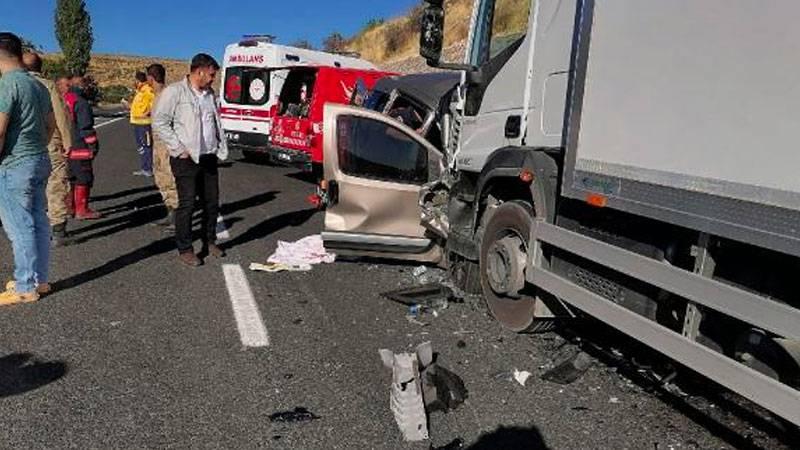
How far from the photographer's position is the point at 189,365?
13.1 feet

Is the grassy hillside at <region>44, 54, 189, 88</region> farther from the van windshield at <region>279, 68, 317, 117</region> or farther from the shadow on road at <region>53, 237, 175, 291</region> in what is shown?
the shadow on road at <region>53, 237, 175, 291</region>

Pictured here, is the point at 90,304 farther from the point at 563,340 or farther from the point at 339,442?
the point at 563,340

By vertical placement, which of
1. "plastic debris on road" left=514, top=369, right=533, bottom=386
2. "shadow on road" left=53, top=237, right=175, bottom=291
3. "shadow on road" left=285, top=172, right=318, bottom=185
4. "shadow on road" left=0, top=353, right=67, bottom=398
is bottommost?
"shadow on road" left=285, top=172, right=318, bottom=185

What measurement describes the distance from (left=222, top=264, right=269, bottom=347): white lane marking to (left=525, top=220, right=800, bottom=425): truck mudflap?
72.8 inches

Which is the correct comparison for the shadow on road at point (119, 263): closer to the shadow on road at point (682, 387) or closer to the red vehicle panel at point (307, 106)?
the shadow on road at point (682, 387)

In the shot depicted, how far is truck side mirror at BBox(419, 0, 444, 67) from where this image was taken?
15.0ft

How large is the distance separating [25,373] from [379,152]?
3.24m

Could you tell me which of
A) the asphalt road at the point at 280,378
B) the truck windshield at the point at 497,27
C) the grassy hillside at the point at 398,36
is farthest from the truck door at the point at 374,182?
the grassy hillside at the point at 398,36

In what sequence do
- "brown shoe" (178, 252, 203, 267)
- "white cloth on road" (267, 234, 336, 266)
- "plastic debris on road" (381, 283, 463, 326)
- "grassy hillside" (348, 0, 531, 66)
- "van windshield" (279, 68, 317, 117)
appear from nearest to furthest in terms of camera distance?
"plastic debris on road" (381, 283, 463, 326)
"brown shoe" (178, 252, 203, 267)
"white cloth on road" (267, 234, 336, 266)
"van windshield" (279, 68, 317, 117)
"grassy hillside" (348, 0, 531, 66)

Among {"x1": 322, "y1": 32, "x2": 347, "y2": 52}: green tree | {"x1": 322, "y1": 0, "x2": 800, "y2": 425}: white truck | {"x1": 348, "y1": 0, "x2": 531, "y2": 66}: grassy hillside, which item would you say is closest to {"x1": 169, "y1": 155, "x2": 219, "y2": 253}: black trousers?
{"x1": 322, "y1": 0, "x2": 800, "y2": 425}: white truck

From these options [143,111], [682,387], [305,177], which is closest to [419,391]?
[682,387]

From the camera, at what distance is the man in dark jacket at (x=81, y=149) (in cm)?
779

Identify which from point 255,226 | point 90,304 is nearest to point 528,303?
point 90,304

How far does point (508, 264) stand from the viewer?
4.46 meters
